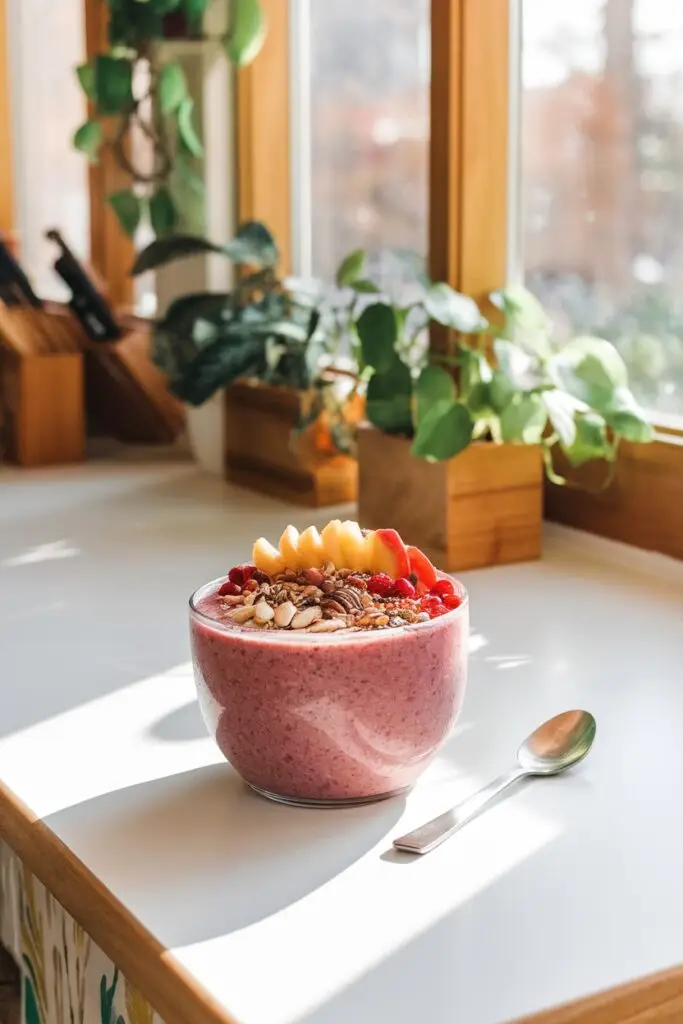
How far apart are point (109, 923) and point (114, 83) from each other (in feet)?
5.92

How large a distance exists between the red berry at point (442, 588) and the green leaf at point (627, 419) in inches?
24.9

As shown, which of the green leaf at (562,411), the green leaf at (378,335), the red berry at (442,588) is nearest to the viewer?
the red berry at (442,588)

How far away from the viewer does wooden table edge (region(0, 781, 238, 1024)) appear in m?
0.72

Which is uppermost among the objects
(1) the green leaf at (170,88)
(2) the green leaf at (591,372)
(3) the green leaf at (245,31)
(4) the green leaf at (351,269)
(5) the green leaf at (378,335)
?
(3) the green leaf at (245,31)

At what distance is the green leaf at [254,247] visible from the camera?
209 cm

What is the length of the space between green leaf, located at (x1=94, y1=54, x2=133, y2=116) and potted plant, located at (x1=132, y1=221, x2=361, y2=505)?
1.08 ft

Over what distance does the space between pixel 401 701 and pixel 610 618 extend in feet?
1.87

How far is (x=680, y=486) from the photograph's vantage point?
1.58 m

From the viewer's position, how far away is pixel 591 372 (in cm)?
159

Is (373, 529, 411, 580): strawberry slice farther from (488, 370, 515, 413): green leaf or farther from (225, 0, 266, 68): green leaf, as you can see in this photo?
(225, 0, 266, 68): green leaf

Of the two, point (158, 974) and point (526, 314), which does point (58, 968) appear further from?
point (526, 314)

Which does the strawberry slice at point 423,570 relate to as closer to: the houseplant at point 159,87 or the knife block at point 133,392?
the houseplant at point 159,87

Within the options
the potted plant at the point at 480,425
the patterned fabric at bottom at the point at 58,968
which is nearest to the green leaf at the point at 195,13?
the potted plant at the point at 480,425

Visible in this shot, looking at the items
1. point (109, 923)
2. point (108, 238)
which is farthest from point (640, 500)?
point (108, 238)
